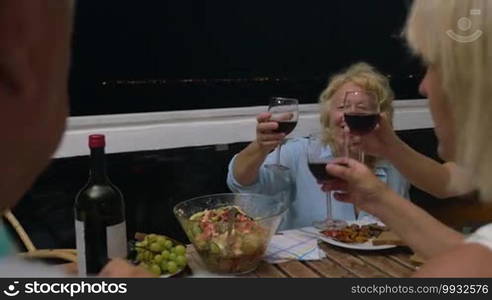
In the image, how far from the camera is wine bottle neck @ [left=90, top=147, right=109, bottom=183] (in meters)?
0.93

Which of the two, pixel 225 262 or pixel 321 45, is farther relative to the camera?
pixel 321 45

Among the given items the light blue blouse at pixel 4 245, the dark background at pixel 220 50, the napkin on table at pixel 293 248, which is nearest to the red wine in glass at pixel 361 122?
the napkin on table at pixel 293 248

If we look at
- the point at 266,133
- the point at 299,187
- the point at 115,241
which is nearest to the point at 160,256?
the point at 115,241

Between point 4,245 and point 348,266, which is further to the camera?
point 348,266

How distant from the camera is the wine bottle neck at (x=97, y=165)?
3.06ft

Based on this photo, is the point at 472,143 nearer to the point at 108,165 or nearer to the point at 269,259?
the point at 269,259

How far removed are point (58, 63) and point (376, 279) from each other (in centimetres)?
71

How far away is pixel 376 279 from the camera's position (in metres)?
0.87

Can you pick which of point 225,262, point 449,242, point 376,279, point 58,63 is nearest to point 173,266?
point 225,262

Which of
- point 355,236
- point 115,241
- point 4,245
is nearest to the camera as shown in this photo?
point 4,245

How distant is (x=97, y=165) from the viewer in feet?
3.08

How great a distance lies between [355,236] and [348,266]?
0.44 feet

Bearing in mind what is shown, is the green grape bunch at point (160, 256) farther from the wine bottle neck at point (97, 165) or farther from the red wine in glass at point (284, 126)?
the red wine in glass at point (284, 126)

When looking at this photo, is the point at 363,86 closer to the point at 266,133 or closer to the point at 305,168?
the point at 305,168
